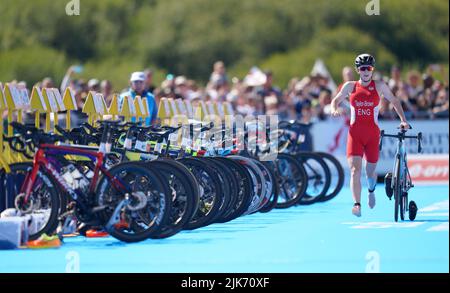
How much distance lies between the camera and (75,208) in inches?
554

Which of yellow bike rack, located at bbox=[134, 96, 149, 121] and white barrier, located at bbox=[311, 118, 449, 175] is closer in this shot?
yellow bike rack, located at bbox=[134, 96, 149, 121]

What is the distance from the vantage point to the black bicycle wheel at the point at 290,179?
1961cm

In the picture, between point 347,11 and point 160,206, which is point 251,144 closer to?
point 160,206

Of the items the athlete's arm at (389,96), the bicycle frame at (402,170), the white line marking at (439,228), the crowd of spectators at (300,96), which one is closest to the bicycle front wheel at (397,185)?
the bicycle frame at (402,170)

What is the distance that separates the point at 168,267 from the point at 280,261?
109cm

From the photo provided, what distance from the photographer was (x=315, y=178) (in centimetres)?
2045

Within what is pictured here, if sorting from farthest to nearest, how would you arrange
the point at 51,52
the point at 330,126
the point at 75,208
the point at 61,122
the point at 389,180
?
the point at 51,52 < the point at 330,126 < the point at 61,122 < the point at 389,180 < the point at 75,208

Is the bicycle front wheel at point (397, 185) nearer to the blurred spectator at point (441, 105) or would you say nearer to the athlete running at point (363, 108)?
the athlete running at point (363, 108)

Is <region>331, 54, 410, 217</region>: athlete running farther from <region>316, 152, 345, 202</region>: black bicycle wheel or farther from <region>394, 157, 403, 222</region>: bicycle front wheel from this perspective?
<region>316, 152, 345, 202</region>: black bicycle wheel

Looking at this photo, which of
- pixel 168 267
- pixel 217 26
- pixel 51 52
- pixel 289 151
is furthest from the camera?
pixel 217 26

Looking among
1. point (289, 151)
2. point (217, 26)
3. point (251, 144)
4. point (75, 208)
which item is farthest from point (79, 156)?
point (217, 26)

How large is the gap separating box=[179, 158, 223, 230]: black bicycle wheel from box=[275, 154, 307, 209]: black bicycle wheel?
3594 mm

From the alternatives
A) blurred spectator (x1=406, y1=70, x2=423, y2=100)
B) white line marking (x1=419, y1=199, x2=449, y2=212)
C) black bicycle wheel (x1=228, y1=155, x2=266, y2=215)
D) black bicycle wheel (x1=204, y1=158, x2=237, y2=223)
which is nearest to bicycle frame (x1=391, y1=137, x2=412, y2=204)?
black bicycle wheel (x1=204, y1=158, x2=237, y2=223)

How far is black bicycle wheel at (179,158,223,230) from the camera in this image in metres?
15.9
